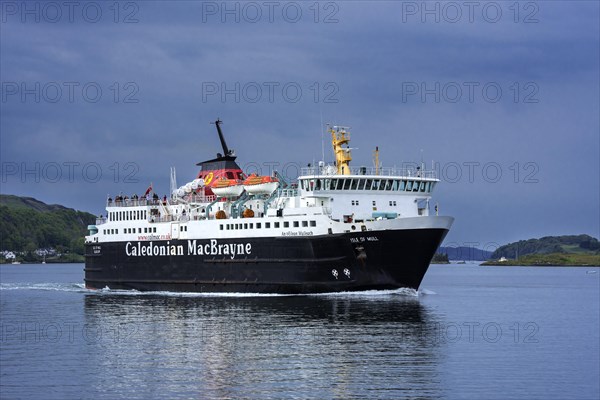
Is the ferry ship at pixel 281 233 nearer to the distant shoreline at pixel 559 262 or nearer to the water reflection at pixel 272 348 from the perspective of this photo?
the water reflection at pixel 272 348

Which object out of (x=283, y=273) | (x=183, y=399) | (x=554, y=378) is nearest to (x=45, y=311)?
(x=283, y=273)

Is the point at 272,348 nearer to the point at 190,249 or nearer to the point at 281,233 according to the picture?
the point at 281,233

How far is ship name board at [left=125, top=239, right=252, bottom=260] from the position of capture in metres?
50.0

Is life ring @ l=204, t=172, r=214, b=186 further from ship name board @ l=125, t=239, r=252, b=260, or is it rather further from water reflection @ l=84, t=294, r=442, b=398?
water reflection @ l=84, t=294, r=442, b=398

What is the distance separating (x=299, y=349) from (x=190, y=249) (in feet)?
79.7

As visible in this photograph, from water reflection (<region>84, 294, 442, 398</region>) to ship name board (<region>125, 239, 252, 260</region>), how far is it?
4.03m

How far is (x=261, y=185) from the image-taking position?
51.1m

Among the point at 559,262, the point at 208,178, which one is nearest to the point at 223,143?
the point at 208,178

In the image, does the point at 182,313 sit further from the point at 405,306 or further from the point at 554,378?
the point at 554,378

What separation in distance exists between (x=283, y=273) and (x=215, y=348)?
1709 centimetres

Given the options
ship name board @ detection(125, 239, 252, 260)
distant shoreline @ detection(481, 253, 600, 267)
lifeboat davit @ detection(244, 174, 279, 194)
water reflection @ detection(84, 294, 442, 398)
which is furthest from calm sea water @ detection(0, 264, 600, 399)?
distant shoreline @ detection(481, 253, 600, 267)

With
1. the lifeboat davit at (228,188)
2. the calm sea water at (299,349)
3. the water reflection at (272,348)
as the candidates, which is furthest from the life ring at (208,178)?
the water reflection at (272,348)

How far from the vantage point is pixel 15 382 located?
24.9 m

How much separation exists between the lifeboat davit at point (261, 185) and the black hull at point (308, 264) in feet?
11.4
